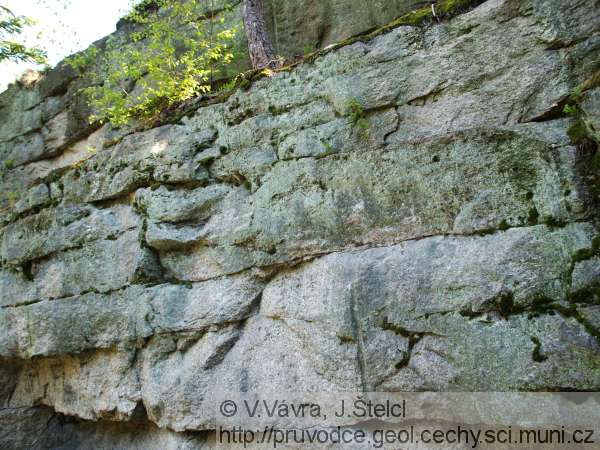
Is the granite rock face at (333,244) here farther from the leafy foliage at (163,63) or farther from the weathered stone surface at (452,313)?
the leafy foliage at (163,63)

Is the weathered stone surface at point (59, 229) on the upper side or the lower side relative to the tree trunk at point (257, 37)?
lower

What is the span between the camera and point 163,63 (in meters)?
9.19

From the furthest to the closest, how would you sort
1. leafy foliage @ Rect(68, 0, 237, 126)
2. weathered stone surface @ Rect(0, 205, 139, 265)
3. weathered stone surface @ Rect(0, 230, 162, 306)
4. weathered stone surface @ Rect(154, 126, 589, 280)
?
leafy foliage @ Rect(68, 0, 237, 126), weathered stone surface @ Rect(0, 205, 139, 265), weathered stone surface @ Rect(0, 230, 162, 306), weathered stone surface @ Rect(154, 126, 589, 280)

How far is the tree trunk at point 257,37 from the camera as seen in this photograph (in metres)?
8.81

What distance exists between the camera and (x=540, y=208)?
4926 millimetres

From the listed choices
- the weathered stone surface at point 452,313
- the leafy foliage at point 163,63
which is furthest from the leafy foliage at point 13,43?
the weathered stone surface at point 452,313

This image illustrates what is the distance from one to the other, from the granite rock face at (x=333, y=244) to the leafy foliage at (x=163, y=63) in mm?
842

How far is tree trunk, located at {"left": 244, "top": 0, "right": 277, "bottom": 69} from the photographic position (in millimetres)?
8812

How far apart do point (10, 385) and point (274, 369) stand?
5867mm

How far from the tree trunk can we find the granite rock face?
179 cm

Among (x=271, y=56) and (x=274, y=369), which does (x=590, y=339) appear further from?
(x=271, y=56)

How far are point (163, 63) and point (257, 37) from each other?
5.93 ft

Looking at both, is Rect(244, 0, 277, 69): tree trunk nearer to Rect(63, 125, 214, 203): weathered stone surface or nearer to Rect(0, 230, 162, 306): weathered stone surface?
Rect(63, 125, 214, 203): weathered stone surface

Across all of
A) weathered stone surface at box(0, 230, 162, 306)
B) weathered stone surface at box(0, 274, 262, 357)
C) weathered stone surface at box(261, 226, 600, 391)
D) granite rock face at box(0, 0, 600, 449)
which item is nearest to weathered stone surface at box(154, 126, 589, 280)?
granite rock face at box(0, 0, 600, 449)
